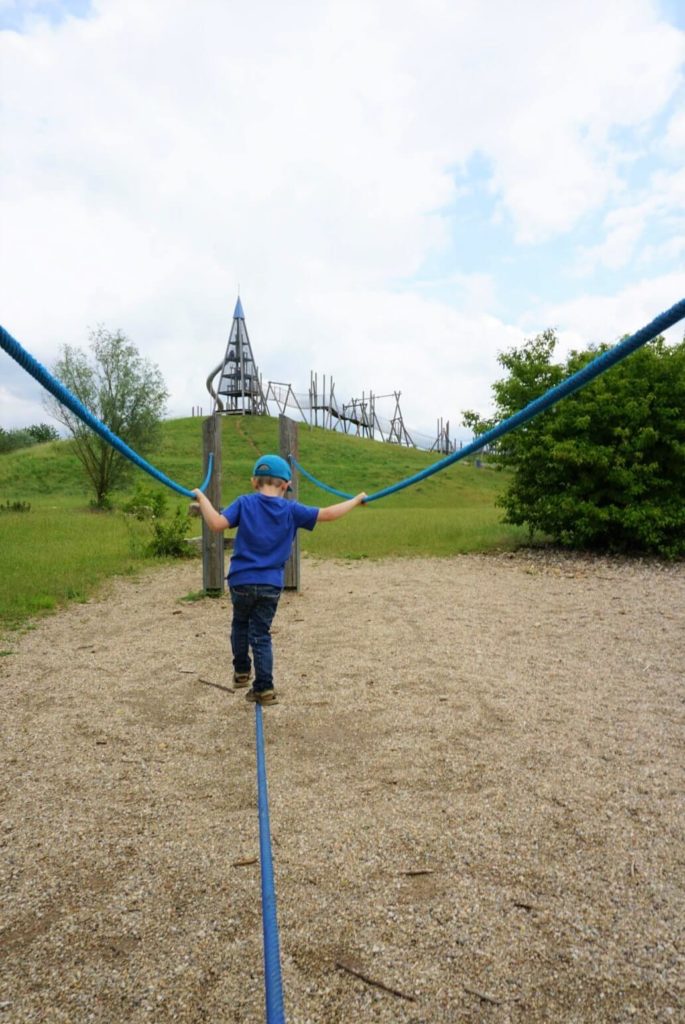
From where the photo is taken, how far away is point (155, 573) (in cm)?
961

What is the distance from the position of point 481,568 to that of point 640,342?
833 centimetres

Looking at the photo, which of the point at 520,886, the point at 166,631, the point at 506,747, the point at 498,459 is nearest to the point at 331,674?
the point at 506,747

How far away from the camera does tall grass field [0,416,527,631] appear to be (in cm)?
933

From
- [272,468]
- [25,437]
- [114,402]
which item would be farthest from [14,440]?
[272,468]

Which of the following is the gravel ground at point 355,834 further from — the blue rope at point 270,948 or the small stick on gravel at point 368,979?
the blue rope at point 270,948

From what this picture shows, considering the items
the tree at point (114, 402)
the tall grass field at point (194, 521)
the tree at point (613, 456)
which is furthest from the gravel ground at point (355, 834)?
the tree at point (114, 402)

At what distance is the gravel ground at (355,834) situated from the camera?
71.4 inches

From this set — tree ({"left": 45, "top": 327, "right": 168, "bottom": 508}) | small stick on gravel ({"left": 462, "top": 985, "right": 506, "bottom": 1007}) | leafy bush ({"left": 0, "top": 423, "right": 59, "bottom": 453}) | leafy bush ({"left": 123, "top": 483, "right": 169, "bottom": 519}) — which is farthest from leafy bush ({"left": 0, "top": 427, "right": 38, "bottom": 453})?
small stick on gravel ({"left": 462, "top": 985, "right": 506, "bottom": 1007})

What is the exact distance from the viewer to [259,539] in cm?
373

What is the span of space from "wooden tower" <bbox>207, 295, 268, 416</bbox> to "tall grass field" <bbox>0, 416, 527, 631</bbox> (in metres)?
4.08

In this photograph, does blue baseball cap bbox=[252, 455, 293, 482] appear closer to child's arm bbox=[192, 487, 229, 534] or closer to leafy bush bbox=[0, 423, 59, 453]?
child's arm bbox=[192, 487, 229, 534]

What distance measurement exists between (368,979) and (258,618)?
214cm

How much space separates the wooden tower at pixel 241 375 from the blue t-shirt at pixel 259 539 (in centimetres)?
4840

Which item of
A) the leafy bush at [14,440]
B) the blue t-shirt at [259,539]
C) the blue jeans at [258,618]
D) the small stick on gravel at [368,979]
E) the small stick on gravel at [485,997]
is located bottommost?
the small stick on gravel at [485,997]
